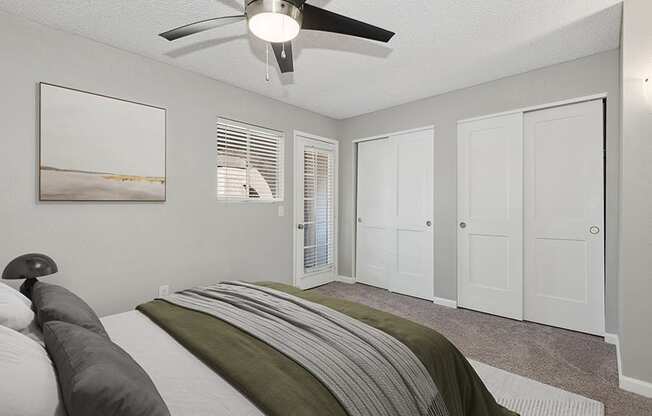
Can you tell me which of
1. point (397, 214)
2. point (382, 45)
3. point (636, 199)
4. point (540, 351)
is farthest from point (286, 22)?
point (397, 214)

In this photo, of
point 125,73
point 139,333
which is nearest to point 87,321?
point 139,333

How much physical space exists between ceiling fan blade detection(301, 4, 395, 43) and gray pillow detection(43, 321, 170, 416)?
1.68 metres

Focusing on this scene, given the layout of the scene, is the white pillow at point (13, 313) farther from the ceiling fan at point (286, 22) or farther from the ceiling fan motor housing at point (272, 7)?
the ceiling fan motor housing at point (272, 7)

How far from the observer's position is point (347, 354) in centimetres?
122

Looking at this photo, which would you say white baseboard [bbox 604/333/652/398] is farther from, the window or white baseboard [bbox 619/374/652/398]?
the window

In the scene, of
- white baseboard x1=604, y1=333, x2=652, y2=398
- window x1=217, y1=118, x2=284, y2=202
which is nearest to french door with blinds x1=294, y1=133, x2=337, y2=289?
window x1=217, y1=118, x2=284, y2=202

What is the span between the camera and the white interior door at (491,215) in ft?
10.6

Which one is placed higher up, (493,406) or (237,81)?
(237,81)

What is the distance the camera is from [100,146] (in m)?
2.54

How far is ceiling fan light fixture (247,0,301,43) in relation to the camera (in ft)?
4.77

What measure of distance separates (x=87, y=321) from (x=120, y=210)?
166 centimetres

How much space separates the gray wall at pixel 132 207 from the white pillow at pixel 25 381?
1.79 metres

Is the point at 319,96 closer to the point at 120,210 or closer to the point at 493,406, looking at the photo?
the point at 120,210

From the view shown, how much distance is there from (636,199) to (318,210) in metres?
3.36
